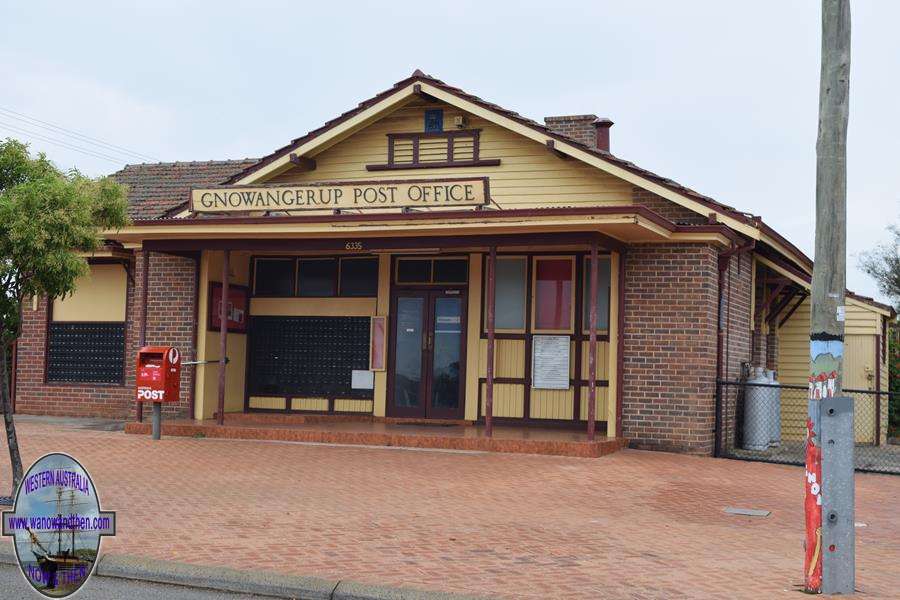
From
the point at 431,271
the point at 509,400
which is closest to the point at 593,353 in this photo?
the point at 509,400

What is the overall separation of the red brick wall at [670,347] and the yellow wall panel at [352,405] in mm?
4449

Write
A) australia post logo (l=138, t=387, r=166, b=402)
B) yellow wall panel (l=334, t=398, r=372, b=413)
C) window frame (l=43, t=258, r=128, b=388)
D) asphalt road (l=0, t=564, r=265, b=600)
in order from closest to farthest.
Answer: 1. asphalt road (l=0, t=564, r=265, b=600)
2. australia post logo (l=138, t=387, r=166, b=402)
3. yellow wall panel (l=334, t=398, r=372, b=413)
4. window frame (l=43, t=258, r=128, b=388)

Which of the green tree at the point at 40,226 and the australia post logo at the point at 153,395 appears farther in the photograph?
the australia post logo at the point at 153,395

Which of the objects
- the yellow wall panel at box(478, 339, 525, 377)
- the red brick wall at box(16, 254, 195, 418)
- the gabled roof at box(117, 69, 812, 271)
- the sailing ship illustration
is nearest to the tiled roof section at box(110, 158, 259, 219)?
the gabled roof at box(117, 69, 812, 271)

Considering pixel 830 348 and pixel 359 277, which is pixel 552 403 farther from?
pixel 830 348

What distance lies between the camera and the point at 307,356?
669 inches

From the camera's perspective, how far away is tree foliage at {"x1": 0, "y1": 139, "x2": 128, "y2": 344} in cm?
860

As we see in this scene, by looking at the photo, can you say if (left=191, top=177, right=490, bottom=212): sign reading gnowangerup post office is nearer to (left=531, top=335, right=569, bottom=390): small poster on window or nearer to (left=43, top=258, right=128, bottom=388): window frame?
(left=531, top=335, right=569, bottom=390): small poster on window

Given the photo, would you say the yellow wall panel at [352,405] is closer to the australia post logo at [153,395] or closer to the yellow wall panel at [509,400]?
the yellow wall panel at [509,400]

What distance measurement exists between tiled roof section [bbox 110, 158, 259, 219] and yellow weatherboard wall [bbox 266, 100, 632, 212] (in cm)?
337

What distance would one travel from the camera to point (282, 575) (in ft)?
22.8

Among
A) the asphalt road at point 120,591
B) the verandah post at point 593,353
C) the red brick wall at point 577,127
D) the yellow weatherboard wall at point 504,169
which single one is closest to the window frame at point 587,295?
the yellow weatherboard wall at point 504,169

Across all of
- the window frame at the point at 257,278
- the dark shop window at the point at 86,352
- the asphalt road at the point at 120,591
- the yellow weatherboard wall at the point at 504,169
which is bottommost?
the asphalt road at the point at 120,591

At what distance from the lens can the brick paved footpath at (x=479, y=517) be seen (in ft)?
23.6
